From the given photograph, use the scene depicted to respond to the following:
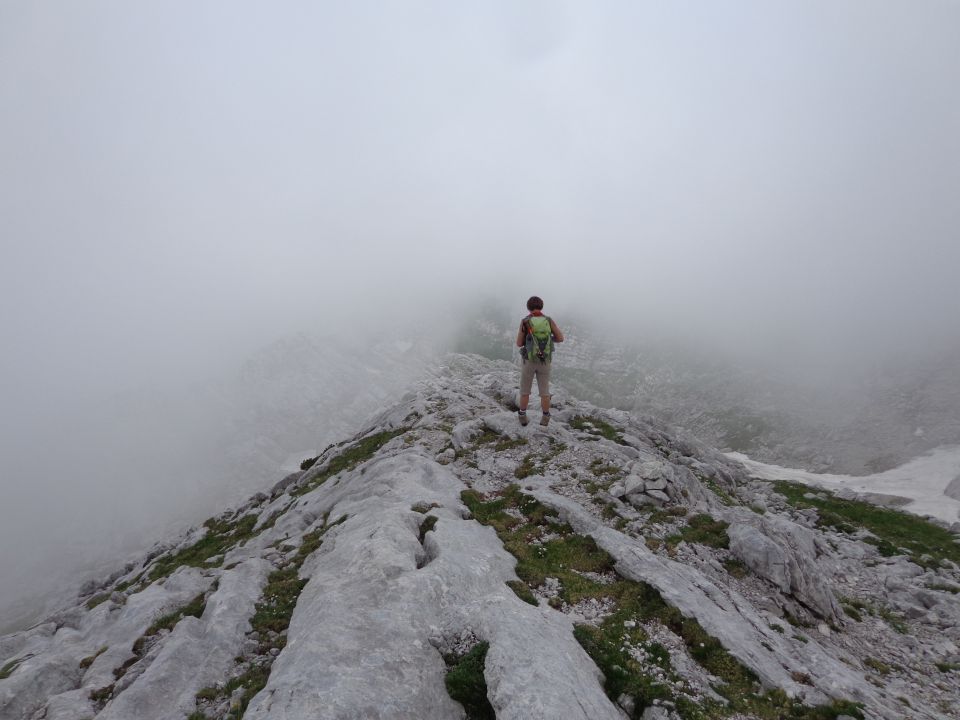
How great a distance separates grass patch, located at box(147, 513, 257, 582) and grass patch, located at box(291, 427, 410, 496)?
522 centimetres

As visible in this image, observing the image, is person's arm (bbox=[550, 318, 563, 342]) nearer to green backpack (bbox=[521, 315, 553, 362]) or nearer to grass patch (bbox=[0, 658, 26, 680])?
green backpack (bbox=[521, 315, 553, 362])

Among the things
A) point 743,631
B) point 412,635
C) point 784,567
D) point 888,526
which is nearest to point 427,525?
point 412,635

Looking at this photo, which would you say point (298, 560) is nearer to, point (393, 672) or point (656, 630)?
point (393, 672)

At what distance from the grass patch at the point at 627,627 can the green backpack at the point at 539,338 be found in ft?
29.9

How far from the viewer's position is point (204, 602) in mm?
21016

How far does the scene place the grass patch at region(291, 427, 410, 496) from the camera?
136 feet

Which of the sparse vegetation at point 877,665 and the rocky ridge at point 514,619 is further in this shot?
the sparse vegetation at point 877,665

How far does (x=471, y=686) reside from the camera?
11.9 meters

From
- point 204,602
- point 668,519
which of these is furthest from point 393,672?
point 668,519

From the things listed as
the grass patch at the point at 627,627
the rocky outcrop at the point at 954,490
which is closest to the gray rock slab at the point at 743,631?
the grass patch at the point at 627,627

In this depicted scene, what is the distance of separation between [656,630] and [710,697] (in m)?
2.87

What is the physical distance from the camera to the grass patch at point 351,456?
4153 cm

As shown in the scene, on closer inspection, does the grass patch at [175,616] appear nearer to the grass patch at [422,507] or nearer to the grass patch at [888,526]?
the grass patch at [422,507]

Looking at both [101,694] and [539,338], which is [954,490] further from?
[101,694]
